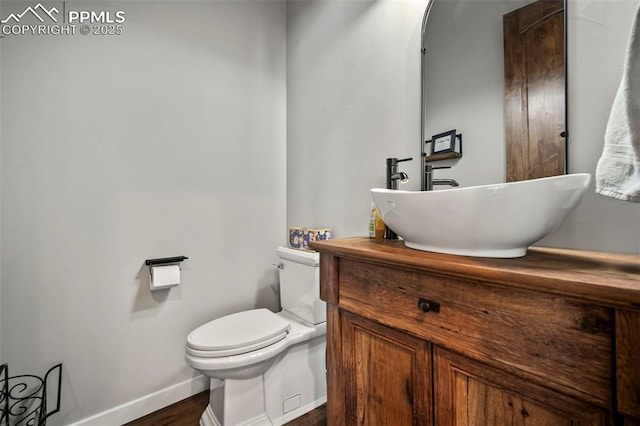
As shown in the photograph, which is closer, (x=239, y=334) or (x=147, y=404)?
(x=239, y=334)

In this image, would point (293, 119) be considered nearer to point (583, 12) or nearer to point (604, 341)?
point (583, 12)

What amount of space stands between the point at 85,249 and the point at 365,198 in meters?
1.41

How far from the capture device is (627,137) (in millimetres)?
519

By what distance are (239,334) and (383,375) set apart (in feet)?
2.44

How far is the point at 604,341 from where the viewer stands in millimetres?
430

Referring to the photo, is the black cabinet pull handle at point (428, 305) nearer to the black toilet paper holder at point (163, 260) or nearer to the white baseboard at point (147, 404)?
the black toilet paper holder at point (163, 260)

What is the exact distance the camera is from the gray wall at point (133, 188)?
1.22 meters

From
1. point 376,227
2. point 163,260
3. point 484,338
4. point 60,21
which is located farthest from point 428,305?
point 60,21

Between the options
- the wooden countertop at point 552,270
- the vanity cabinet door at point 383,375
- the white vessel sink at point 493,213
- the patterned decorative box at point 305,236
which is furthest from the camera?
the patterned decorative box at point 305,236

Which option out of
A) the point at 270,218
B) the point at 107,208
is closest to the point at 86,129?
the point at 107,208

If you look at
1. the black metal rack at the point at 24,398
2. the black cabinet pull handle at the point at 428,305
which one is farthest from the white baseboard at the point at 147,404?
the black cabinet pull handle at the point at 428,305

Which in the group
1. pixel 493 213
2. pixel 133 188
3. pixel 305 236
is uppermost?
pixel 133 188

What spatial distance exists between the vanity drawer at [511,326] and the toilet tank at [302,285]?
27.3 inches

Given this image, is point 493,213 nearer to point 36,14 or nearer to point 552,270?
point 552,270
